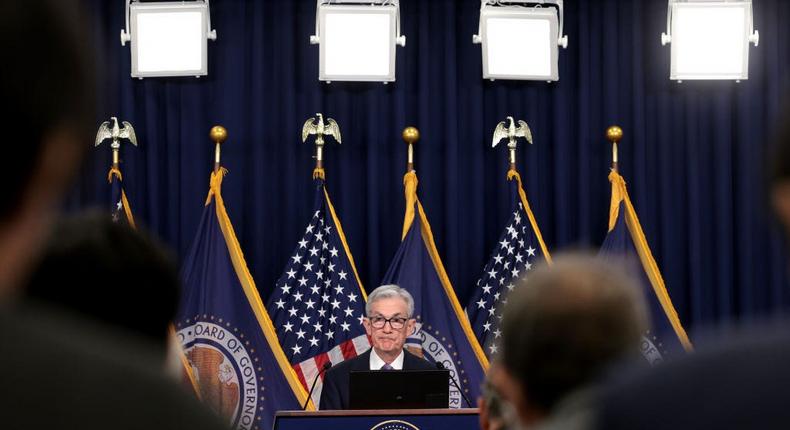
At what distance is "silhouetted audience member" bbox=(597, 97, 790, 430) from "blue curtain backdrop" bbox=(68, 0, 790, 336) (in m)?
6.81

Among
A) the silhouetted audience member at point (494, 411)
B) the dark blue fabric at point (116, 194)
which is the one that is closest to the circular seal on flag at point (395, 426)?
the silhouetted audience member at point (494, 411)

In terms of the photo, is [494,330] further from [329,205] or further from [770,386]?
[770,386]

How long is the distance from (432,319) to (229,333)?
1.27 metres

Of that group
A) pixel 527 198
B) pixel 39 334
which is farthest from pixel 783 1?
pixel 39 334

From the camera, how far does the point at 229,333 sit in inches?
278

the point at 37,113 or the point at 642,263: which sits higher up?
the point at 642,263

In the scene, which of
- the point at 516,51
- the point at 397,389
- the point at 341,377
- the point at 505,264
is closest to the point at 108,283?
the point at 397,389

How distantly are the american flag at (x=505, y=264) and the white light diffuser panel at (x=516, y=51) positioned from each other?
0.92 meters

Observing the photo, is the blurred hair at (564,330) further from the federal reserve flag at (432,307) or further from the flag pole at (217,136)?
the flag pole at (217,136)

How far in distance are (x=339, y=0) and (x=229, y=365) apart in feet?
8.32

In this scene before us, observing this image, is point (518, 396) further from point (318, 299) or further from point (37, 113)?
point (318, 299)

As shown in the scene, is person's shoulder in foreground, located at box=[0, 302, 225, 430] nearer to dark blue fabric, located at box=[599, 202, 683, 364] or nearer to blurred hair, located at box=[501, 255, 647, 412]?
blurred hair, located at box=[501, 255, 647, 412]

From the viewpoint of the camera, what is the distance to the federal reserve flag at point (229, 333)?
A: 691 centimetres

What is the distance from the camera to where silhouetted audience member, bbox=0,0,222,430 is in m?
0.54
